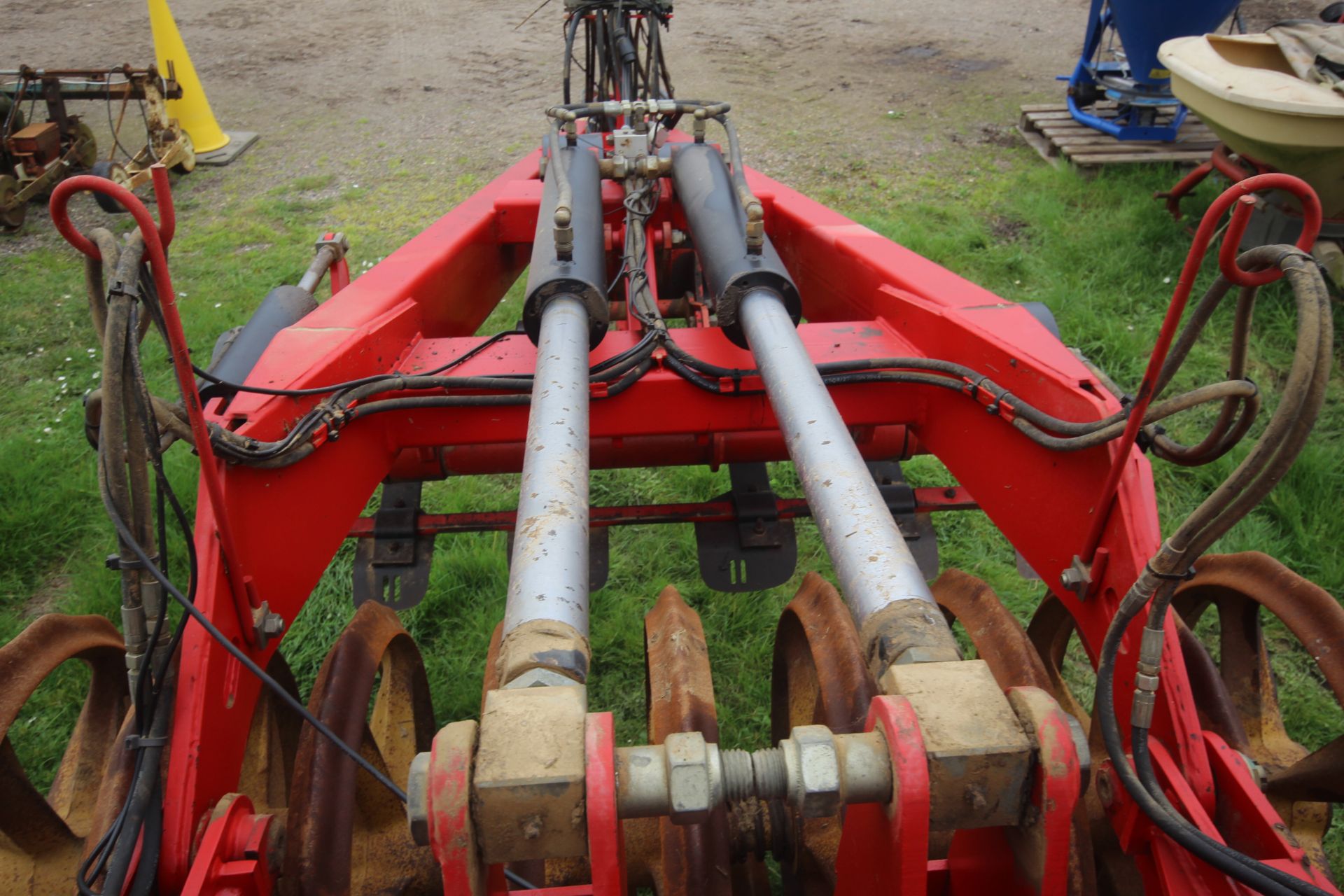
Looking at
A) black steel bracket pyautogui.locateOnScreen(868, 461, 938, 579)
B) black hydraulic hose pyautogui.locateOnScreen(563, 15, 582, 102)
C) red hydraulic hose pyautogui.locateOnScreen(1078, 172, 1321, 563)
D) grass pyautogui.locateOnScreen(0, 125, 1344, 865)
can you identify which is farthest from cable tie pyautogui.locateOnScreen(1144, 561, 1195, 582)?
black hydraulic hose pyautogui.locateOnScreen(563, 15, 582, 102)

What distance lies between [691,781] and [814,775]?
12 cm

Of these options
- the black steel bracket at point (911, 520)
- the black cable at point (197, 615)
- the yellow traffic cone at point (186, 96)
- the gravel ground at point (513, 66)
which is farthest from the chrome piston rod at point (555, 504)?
the yellow traffic cone at point (186, 96)

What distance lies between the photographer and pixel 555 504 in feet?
3.95

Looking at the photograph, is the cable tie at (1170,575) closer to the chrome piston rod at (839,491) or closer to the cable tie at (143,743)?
the chrome piston rod at (839,491)

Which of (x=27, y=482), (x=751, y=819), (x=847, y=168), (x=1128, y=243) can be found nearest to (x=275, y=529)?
(x=751, y=819)

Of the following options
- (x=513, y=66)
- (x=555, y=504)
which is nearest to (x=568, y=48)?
(x=555, y=504)

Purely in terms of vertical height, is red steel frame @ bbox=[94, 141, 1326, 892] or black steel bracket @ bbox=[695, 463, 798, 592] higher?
red steel frame @ bbox=[94, 141, 1326, 892]

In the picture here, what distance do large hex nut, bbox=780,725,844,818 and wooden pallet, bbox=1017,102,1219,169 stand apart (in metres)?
5.87

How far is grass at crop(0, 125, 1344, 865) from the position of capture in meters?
2.92

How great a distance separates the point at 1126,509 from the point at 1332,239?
13.4 ft

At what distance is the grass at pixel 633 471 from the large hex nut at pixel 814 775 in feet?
5.64

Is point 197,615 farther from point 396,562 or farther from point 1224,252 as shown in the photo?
point 1224,252

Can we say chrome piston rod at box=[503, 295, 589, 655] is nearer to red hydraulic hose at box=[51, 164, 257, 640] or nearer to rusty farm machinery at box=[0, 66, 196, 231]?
red hydraulic hose at box=[51, 164, 257, 640]

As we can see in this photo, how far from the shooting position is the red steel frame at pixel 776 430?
4.23 ft
